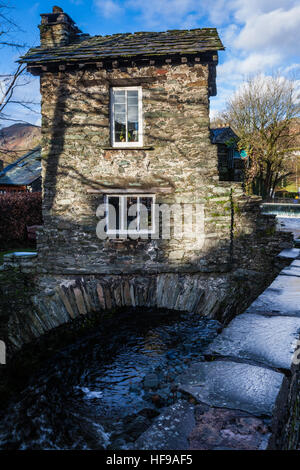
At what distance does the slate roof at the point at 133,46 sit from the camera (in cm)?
780

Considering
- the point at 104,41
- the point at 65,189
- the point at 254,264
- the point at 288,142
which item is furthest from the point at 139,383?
the point at 288,142

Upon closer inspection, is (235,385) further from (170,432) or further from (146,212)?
(146,212)

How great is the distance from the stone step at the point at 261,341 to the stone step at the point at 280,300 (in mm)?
185

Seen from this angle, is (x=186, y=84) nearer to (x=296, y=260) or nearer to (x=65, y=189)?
(x=65, y=189)

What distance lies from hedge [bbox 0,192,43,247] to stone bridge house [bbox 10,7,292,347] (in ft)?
13.7

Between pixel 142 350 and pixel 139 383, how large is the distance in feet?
4.50

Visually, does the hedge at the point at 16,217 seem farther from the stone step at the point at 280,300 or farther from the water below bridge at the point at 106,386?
the stone step at the point at 280,300

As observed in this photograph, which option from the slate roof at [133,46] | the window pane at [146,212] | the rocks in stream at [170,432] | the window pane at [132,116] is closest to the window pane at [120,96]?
the window pane at [132,116]

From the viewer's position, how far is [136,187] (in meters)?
8.24

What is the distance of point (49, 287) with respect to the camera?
8.55 m

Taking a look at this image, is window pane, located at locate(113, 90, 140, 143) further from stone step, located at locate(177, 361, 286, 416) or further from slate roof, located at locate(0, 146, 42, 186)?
slate roof, located at locate(0, 146, 42, 186)

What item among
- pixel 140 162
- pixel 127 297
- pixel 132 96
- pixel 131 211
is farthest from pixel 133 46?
pixel 127 297

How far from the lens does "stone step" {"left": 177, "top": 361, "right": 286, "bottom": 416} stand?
5.24 ft

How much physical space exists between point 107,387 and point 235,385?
476cm
